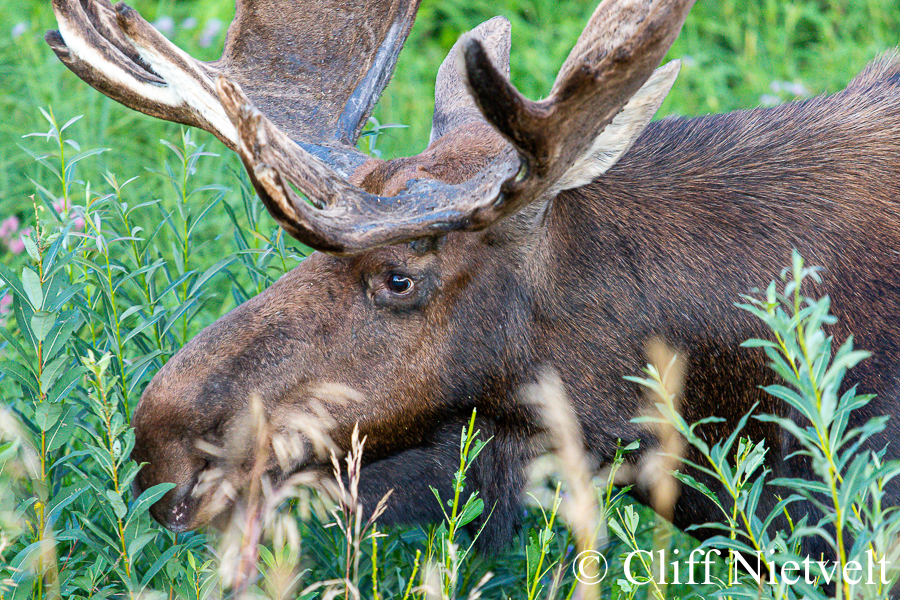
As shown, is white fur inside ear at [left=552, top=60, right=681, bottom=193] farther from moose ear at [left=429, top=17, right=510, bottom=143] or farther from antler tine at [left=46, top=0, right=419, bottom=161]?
antler tine at [left=46, top=0, right=419, bottom=161]

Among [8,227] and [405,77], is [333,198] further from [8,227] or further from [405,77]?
[405,77]

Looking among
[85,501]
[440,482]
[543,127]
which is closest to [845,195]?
[543,127]

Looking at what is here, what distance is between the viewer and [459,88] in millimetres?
3037

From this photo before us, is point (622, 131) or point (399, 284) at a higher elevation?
point (622, 131)

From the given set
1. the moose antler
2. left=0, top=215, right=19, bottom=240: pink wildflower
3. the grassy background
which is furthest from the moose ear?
left=0, top=215, right=19, bottom=240: pink wildflower

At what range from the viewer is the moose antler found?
2.08 m

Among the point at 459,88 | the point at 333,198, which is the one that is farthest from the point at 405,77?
the point at 333,198

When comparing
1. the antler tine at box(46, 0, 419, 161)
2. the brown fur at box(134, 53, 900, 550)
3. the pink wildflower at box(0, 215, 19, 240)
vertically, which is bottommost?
the pink wildflower at box(0, 215, 19, 240)

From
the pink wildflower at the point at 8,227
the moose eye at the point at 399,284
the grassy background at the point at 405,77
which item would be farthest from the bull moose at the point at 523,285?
the pink wildflower at the point at 8,227

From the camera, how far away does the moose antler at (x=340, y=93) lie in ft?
6.82

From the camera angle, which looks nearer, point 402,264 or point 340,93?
point 402,264

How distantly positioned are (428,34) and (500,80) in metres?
5.13

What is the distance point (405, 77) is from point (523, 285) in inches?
155

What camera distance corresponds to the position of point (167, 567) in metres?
2.44
